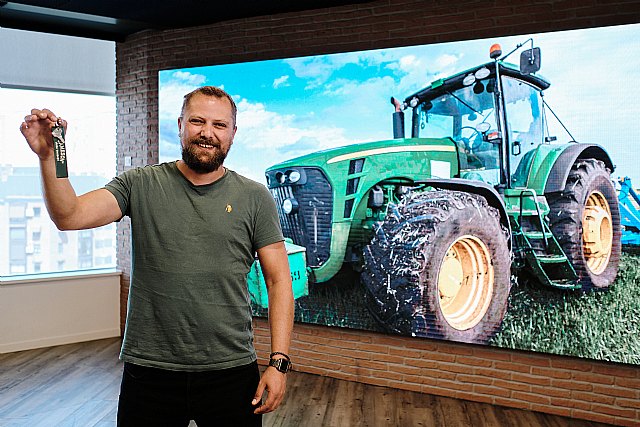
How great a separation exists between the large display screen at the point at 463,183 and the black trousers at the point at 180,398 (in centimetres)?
263

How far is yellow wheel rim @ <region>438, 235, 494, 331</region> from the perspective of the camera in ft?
13.5

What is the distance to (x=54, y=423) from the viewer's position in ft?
12.5

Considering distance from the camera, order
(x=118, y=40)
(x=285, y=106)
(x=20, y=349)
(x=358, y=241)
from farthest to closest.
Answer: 1. (x=118, y=40)
2. (x=20, y=349)
3. (x=285, y=106)
4. (x=358, y=241)

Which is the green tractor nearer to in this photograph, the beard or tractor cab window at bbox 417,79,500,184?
tractor cab window at bbox 417,79,500,184

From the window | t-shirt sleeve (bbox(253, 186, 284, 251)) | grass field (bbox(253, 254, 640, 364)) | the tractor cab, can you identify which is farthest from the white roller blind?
t-shirt sleeve (bbox(253, 186, 284, 251))

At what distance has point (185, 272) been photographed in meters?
1.74

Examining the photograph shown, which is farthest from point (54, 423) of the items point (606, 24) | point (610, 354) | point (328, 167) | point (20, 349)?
point (606, 24)

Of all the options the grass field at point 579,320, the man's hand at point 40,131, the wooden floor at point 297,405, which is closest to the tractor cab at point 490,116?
the grass field at point 579,320

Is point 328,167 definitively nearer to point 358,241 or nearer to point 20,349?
point 358,241

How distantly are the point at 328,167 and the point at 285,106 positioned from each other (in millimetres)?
583

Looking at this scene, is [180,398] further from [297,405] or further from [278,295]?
[297,405]

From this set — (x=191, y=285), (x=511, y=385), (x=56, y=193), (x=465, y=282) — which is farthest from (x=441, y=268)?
(x=56, y=193)

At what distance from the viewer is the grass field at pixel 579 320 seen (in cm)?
371

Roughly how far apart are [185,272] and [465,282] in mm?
2775
